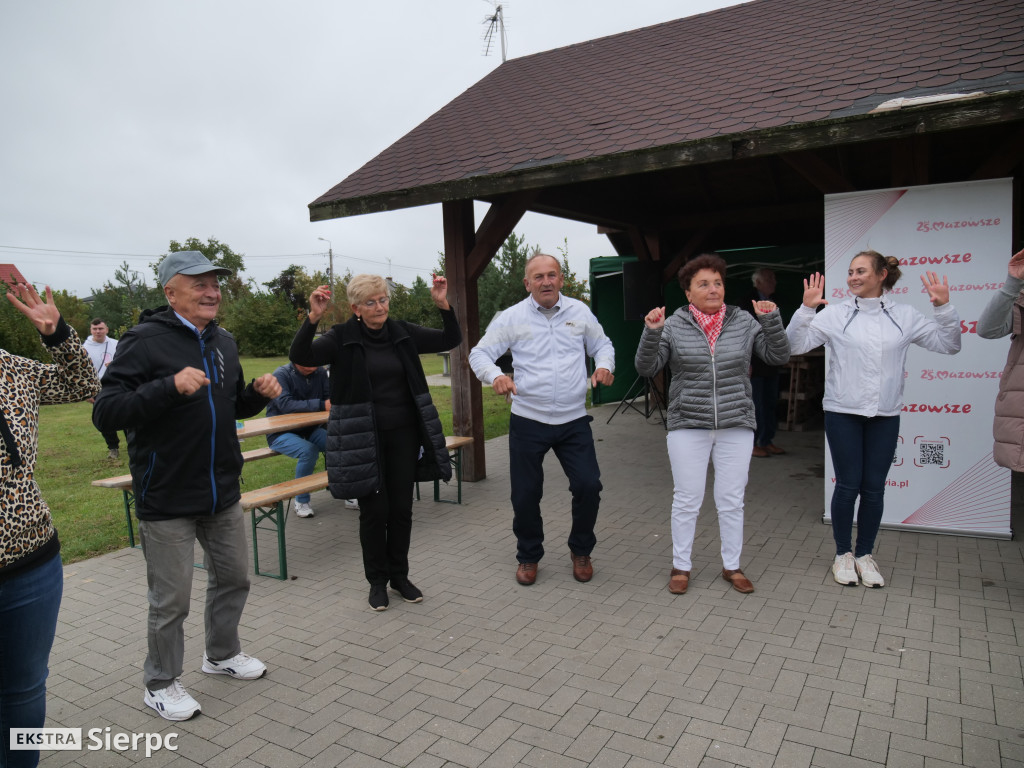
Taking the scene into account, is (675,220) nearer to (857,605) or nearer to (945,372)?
(945,372)

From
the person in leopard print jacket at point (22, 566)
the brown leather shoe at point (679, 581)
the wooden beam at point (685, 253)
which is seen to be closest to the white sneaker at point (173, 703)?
the person in leopard print jacket at point (22, 566)

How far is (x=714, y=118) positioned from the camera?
5090 millimetres

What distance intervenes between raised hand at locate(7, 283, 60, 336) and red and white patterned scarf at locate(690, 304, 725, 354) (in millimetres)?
3085

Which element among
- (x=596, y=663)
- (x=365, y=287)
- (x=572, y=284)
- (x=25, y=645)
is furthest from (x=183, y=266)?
(x=572, y=284)

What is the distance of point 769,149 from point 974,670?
3.23 meters

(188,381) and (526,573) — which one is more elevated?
(188,381)

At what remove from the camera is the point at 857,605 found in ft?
12.6

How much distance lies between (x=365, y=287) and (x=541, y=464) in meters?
1.48

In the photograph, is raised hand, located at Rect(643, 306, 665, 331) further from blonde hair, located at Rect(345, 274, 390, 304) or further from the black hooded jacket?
the black hooded jacket

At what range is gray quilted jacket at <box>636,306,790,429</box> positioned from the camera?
3887 mm

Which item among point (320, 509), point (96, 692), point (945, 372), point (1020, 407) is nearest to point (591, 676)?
point (96, 692)

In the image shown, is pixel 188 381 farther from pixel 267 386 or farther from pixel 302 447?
pixel 302 447

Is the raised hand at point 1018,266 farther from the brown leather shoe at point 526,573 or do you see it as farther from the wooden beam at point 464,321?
the wooden beam at point 464,321

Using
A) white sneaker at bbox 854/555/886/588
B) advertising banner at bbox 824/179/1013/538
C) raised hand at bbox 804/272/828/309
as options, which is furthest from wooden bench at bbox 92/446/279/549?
advertising banner at bbox 824/179/1013/538
